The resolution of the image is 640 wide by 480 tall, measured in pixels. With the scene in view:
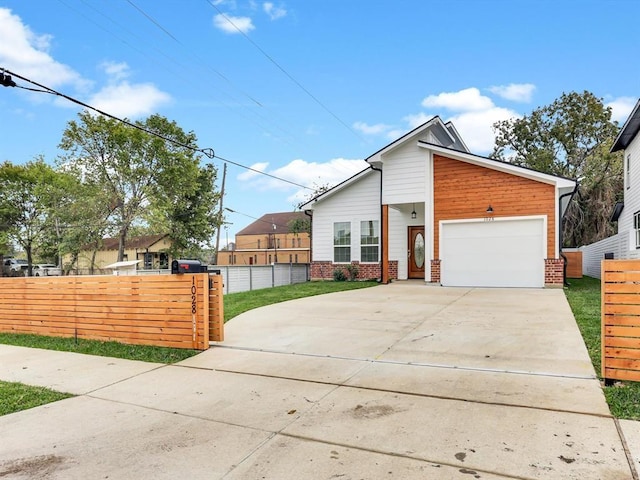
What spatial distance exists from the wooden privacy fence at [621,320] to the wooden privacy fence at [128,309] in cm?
492

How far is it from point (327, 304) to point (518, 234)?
6.97 m

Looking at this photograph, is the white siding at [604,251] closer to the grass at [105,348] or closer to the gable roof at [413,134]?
the gable roof at [413,134]

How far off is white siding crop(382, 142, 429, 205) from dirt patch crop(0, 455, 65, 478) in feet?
42.4

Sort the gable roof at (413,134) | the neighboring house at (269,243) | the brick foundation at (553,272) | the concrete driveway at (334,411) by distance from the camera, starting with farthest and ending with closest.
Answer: the neighboring house at (269,243)
the gable roof at (413,134)
the brick foundation at (553,272)
the concrete driveway at (334,411)

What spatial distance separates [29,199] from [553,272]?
30.9 meters

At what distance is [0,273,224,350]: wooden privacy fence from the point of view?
6262mm

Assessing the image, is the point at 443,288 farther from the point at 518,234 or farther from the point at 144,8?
the point at 144,8

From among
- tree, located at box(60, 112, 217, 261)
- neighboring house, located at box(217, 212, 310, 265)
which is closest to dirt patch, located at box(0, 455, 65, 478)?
tree, located at box(60, 112, 217, 261)

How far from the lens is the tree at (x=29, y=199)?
26.3 metres

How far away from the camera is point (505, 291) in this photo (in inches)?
468

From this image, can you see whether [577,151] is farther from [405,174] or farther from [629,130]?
[405,174]

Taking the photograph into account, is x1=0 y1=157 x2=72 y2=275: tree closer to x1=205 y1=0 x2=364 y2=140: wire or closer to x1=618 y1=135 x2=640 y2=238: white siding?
x1=205 y1=0 x2=364 y2=140: wire

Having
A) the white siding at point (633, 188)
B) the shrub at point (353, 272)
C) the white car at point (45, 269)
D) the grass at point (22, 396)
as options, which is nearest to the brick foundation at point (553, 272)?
the white siding at point (633, 188)

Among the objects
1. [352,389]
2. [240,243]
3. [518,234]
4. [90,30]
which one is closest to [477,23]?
[518,234]
